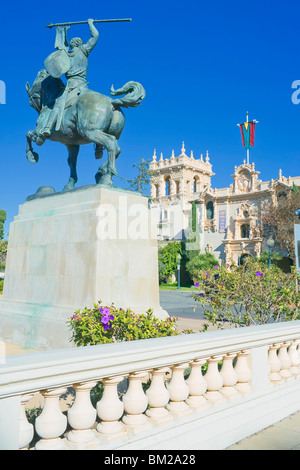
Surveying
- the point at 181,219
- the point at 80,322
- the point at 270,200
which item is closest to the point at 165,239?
the point at 181,219

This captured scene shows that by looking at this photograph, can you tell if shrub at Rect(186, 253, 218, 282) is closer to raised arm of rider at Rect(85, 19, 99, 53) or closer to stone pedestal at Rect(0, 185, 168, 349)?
stone pedestal at Rect(0, 185, 168, 349)

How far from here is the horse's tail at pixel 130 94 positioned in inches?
337

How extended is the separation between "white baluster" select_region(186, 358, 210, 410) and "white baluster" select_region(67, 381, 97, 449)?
980 millimetres

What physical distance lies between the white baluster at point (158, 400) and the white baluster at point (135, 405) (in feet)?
0.29

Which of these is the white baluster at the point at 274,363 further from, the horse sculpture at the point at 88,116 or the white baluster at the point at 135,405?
the horse sculpture at the point at 88,116

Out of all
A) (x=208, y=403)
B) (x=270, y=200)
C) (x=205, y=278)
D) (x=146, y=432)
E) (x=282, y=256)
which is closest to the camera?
(x=146, y=432)

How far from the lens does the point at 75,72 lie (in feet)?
29.5

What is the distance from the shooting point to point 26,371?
2234 mm

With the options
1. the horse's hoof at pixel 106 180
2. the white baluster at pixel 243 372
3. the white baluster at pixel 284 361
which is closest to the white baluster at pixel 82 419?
the white baluster at pixel 243 372

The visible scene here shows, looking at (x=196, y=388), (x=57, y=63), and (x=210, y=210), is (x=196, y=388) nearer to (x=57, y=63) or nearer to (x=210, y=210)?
(x=57, y=63)

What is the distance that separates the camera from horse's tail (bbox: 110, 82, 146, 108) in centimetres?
855
